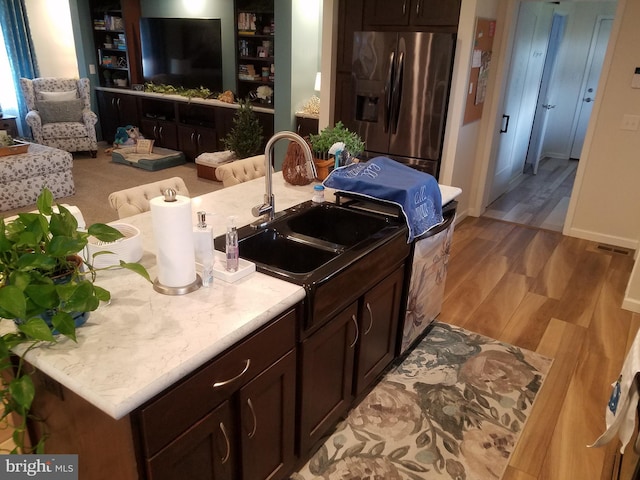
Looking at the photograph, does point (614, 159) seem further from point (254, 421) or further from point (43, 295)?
point (43, 295)

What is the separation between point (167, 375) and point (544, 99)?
6727mm

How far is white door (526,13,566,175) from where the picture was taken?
611 cm

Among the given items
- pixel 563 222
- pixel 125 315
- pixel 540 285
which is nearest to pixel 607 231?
pixel 563 222

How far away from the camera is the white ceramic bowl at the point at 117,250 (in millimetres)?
1510

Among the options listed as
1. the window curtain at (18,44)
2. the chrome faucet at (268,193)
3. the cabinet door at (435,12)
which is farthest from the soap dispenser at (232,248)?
the window curtain at (18,44)

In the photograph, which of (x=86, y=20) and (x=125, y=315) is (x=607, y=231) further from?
(x=86, y=20)

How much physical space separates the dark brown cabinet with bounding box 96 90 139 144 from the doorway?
5.18 meters

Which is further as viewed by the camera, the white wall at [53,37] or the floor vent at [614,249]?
the white wall at [53,37]

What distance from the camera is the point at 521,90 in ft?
17.0

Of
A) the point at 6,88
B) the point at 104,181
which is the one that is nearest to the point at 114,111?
the point at 6,88

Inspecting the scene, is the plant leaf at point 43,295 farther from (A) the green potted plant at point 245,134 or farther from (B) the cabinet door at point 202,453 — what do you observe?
(A) the green potted plant at point 245,134

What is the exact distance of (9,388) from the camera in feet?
3.69

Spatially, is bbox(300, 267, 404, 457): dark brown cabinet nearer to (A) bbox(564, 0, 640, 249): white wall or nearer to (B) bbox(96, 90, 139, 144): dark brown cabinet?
(A) bbox(564, 0, 640, 249): white wall

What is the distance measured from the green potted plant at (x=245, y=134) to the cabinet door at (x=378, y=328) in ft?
12.4
